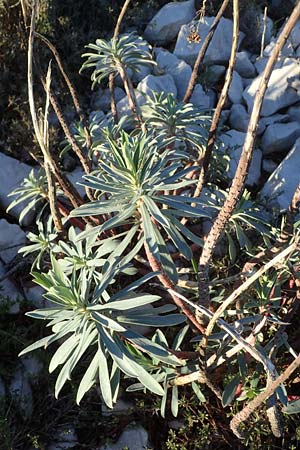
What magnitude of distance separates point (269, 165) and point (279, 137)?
18 centimetres

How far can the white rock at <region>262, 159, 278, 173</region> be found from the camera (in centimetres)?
335

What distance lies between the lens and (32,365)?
8.21 ft

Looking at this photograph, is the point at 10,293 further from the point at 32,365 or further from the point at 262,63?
the point at 262,63

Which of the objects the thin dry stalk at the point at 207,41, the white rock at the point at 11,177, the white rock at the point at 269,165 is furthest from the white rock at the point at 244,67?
the white rock at the point at 11,177

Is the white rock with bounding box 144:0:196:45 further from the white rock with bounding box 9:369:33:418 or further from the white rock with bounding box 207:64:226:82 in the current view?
the white rock with bounding box 9:369:33:418

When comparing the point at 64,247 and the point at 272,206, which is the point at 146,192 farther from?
the point at 272,206

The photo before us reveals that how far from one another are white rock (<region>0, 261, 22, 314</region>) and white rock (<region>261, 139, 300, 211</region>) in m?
1.46

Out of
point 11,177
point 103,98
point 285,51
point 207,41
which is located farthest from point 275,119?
point 11,177

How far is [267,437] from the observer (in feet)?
7.20

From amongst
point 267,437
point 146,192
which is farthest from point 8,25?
point 267,437

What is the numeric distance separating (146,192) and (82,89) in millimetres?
2242

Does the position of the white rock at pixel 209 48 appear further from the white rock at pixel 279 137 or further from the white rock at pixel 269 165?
the white rock at pixel 269 165

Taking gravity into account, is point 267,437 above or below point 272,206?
below

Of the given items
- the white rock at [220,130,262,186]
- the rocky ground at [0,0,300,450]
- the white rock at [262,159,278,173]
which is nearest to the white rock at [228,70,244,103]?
the rocky ground at [0,0,300,450]
